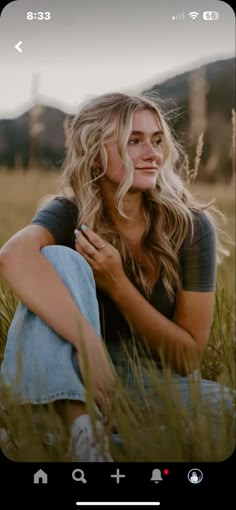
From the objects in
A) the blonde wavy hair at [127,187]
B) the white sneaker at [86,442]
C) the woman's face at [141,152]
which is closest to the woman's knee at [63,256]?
the blonde wavy hair at [127,187]

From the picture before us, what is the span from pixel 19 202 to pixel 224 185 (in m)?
0.53

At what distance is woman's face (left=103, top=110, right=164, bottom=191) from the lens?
2.02 meters

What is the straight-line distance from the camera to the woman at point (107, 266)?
6.25ft

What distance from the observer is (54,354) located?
1.90 m

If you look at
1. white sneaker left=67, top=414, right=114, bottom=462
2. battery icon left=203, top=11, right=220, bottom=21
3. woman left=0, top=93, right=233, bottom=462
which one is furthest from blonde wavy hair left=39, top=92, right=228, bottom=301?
white sneaker left=67, top=414, right=114, bottom=462

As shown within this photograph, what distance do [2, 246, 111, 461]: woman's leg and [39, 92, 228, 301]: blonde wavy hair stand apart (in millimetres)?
139

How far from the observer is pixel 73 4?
80.7 inches
